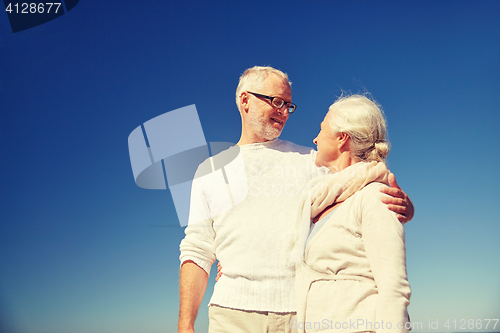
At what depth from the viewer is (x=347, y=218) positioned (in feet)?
6.16

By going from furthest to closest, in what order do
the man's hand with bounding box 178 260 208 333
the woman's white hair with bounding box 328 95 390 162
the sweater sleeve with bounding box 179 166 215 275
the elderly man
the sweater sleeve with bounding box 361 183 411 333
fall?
the sweater sleeve with bounding box 179 166 215 275 → the man's hand with bounding box 178 260 208 333 → the elderly man → the woman's white hair with bounding box 328 95 390 162 → the sweater sleeve with bounding box 361 183 411 333

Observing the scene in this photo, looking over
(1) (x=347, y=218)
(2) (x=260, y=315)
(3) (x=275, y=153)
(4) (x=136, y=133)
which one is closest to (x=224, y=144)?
(3) (x=275, y=153)

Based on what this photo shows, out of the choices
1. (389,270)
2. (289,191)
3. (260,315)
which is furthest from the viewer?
(289,191)

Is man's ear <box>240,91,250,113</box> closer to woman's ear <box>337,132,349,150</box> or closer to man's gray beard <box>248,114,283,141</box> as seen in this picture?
man's gray beard <box>248,114,283,141</box>

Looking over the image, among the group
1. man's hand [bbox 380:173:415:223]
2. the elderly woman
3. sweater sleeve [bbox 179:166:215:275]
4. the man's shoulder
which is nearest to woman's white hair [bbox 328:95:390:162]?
the elderly woman

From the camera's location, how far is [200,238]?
2936 millimetres

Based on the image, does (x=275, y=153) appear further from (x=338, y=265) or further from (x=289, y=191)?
(x=338, y=265)

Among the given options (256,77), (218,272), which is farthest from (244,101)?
(218,272)

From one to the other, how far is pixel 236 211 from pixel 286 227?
421mm

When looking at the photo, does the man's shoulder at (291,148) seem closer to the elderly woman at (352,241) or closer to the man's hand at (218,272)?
the elderly woman at (352,241)

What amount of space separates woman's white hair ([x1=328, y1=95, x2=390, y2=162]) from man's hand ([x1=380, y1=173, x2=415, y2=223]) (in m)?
0.27

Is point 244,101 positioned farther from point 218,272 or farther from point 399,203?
point 399,203

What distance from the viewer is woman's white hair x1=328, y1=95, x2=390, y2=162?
2.09 m

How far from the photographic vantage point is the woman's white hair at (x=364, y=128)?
2.09m
